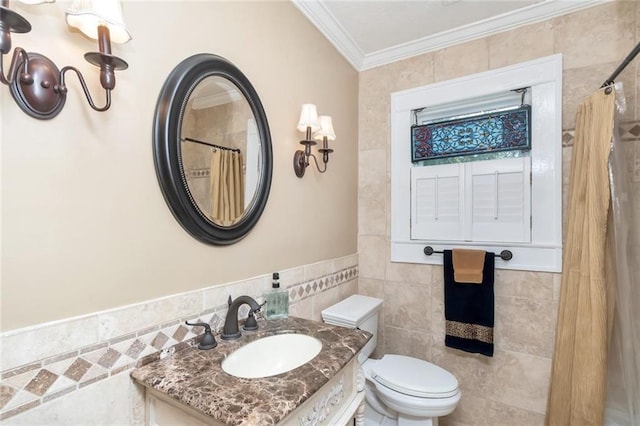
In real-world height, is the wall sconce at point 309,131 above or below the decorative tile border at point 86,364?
above

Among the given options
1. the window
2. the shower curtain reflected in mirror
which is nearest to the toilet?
the window

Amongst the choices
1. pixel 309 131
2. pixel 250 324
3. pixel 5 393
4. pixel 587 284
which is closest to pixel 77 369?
pixel 5 393

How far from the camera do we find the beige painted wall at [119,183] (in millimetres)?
709

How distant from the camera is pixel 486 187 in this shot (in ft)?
6.18

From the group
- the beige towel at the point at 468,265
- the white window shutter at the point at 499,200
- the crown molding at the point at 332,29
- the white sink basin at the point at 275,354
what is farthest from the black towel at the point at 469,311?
the crown molding at the point at 332,29

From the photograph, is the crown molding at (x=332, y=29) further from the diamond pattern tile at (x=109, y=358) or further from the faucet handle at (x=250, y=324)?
the diamond pattern tile at (x=109, y=358)

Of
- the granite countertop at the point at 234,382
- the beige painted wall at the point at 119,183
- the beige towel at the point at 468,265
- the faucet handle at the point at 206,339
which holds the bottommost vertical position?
the granite countertop at the point at 234,382

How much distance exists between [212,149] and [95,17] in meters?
0.51

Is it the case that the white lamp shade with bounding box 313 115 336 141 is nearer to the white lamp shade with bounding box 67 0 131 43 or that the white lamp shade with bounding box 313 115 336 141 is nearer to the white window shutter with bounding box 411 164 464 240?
the white window shutter with bounding box 411 164 464 240

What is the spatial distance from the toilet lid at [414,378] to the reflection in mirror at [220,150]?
1.19m

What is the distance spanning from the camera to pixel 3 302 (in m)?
0.67

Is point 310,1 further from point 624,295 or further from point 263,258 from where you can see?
point 624,295

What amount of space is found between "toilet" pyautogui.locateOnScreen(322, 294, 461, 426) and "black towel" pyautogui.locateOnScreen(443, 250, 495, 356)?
272mm

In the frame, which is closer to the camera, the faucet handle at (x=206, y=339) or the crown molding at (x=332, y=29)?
the faucet handle at (x=206, y=339)
